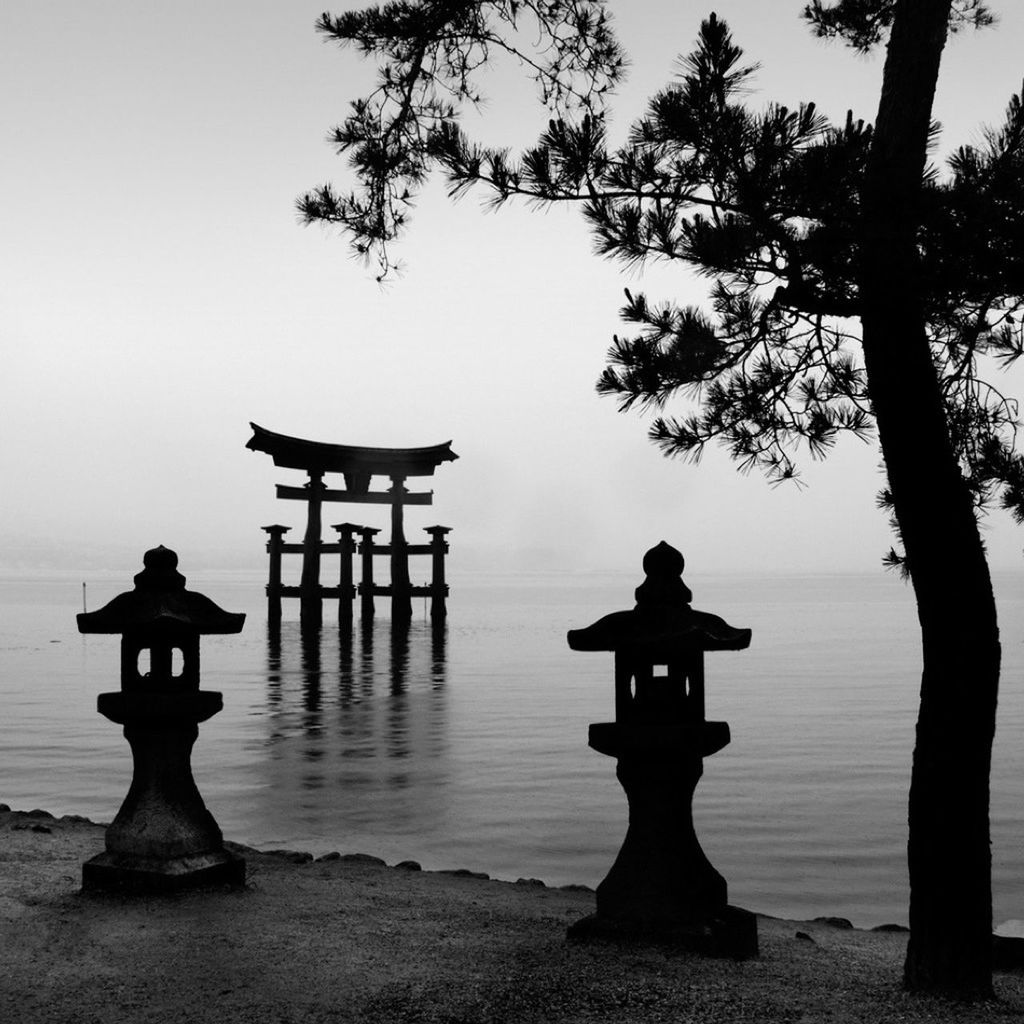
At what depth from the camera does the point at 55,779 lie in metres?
9.64

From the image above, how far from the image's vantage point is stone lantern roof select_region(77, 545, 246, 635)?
468 cm

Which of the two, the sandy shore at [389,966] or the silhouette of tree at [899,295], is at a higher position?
the silhouette of tree at [899,295]

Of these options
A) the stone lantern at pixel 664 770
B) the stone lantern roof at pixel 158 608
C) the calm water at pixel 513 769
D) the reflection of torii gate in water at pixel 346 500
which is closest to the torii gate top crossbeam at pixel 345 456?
the reflection of torii gate in water at pixel 346 500

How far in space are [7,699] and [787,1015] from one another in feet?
51.1

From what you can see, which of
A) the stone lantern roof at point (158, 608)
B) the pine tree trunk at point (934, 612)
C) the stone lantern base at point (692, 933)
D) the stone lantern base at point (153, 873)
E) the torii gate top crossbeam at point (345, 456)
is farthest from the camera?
the torii gate top crossbeam at point (345, 456)

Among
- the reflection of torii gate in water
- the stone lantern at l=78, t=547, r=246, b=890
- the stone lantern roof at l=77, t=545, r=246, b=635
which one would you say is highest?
the reflection of torii gate in water

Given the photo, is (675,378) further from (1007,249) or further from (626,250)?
(1007,249)

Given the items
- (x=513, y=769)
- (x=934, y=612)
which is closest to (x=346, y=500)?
(x=513, y=769)

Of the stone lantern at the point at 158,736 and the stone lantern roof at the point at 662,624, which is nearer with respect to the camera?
the stone lantern roof at the point at 662,624

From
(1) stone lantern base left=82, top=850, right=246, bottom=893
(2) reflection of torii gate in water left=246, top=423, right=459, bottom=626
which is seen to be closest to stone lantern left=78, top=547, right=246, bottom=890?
(1) stone lantern base left=82, top=850, right=246, bottom=893

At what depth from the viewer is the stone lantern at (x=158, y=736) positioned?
4668 millimetres

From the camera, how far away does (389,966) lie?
3.70 meters

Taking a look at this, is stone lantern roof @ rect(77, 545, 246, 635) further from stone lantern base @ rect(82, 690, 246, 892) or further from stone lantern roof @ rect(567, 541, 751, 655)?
stone lantern roof @ rect(567, 541, 751, 655)

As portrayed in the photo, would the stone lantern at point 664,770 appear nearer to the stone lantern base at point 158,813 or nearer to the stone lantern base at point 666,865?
the stone lantern base at point 666,865
